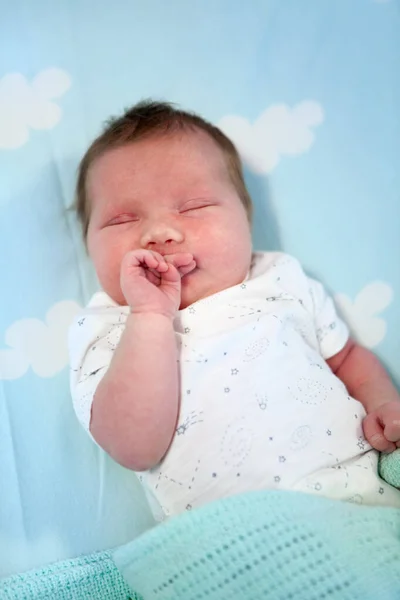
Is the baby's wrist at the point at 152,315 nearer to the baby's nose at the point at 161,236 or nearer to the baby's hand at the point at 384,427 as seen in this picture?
the baby's nose at the point at 161,236

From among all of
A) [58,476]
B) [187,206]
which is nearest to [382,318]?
[187,206]

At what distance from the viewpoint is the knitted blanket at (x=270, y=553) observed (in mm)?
802

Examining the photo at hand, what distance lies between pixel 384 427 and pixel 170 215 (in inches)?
20.7

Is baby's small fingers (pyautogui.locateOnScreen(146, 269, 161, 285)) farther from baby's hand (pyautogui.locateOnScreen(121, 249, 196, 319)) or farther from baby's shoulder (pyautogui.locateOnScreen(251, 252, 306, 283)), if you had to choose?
baby's shoulder (pyautogui.locateOnScreen(251, 252, 306, 283))

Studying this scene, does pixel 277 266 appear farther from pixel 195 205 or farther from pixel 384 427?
pixel 384 427

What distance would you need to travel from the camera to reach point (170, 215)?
A: 1.11 metres

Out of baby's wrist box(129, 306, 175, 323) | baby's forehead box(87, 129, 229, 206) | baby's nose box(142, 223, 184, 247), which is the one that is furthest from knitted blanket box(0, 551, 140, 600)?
baby's forehead box(87, 129, 229, 206)

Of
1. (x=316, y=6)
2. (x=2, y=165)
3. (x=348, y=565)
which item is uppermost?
(x=316, y=6)

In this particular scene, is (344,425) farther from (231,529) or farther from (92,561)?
(92,561)

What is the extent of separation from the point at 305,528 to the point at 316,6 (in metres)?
1.25

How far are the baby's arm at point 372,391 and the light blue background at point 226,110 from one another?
8cm

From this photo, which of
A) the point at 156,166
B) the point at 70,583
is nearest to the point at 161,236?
the point at 156,166

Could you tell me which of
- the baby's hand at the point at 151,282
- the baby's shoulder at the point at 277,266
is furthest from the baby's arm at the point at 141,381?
the baby's shoulder at the point at 277,266

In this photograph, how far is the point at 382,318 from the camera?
4.32ft
